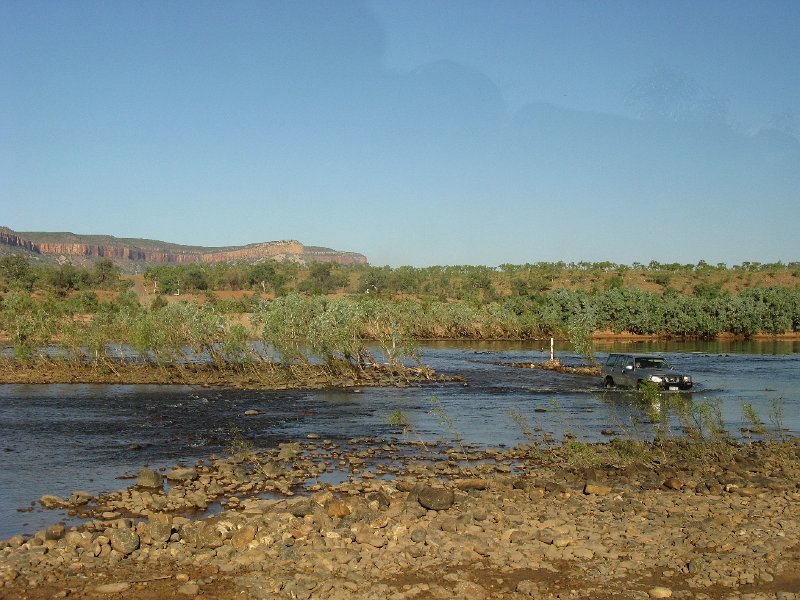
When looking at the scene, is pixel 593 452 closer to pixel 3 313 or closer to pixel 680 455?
pixel 680 455

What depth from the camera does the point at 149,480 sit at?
16766mm

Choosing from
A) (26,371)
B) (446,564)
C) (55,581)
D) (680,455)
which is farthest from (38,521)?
(26,371)

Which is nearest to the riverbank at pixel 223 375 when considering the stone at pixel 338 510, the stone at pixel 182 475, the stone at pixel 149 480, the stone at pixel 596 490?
the stone at pixel 182 475

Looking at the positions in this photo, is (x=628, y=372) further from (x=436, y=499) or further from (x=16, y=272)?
(x=16, y=272)

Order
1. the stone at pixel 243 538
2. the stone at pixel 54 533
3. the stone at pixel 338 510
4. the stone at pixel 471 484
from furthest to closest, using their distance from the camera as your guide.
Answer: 1. the stone at pixel 471 484
2. the stone at pixel 338 510
3. the stone at pixel 54 533
4. the stone at pixel 243 538

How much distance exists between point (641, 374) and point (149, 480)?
2110 centimetres

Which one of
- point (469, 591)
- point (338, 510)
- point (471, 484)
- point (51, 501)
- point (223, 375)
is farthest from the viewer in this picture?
point (223, 375)

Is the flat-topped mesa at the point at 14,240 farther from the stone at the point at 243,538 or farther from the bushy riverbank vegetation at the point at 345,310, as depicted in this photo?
the stone at the point at 243,538

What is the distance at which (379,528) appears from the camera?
41.8ft

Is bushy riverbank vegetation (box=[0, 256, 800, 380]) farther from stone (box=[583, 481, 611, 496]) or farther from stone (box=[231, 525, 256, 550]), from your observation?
stone (box=[231, 525, 256, 550])

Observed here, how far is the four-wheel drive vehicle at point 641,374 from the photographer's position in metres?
31.5

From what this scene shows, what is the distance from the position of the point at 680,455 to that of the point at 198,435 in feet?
44.1

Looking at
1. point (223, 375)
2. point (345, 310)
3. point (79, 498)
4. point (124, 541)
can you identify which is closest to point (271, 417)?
point (79, 498)

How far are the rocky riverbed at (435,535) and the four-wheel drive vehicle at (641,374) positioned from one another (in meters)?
13.6
